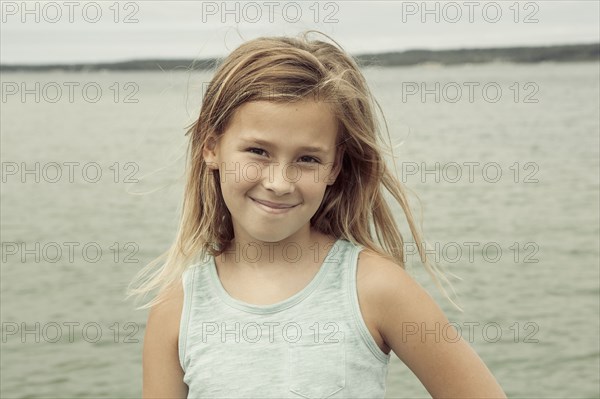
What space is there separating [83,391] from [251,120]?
4124mm

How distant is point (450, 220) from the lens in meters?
10.6

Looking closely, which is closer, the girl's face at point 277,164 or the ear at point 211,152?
the girl's face at point 277,164

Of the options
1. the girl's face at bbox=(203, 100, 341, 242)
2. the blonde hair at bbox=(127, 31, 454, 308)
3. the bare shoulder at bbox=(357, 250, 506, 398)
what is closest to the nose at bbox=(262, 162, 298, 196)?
the girl's face at bbox=(203, 100, 341, 242)

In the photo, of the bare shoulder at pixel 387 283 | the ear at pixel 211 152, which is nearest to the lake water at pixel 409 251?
the ear at pixel 211 152

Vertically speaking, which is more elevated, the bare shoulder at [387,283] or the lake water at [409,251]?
the bare shoulder at [387,283]

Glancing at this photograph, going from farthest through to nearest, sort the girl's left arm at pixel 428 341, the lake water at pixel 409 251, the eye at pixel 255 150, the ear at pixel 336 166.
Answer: the lake water at pixel 409 251 → the ear at pixel 336 166 → the eye at pixel 255 150 → the girl's left arm at pixel 428 341

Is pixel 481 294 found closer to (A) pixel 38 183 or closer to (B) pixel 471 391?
(B) pixel 471 391

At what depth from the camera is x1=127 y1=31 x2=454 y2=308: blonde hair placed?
2.15m

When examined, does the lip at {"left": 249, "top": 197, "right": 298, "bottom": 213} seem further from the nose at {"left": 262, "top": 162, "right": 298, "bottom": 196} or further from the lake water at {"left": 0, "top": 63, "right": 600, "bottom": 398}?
the lake water at {"left": 0, "top": 63, "right": 600, "bottom": 398}

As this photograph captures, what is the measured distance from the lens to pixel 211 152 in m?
2.29

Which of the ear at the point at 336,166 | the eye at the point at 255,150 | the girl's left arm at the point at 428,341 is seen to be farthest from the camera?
the ear at the point at 336,166

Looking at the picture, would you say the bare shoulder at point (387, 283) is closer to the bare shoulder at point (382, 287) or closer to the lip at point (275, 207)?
the bare shoulder at point (382, 287)

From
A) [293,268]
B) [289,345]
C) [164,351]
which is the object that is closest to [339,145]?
[293,268]

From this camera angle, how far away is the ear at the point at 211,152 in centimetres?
226
